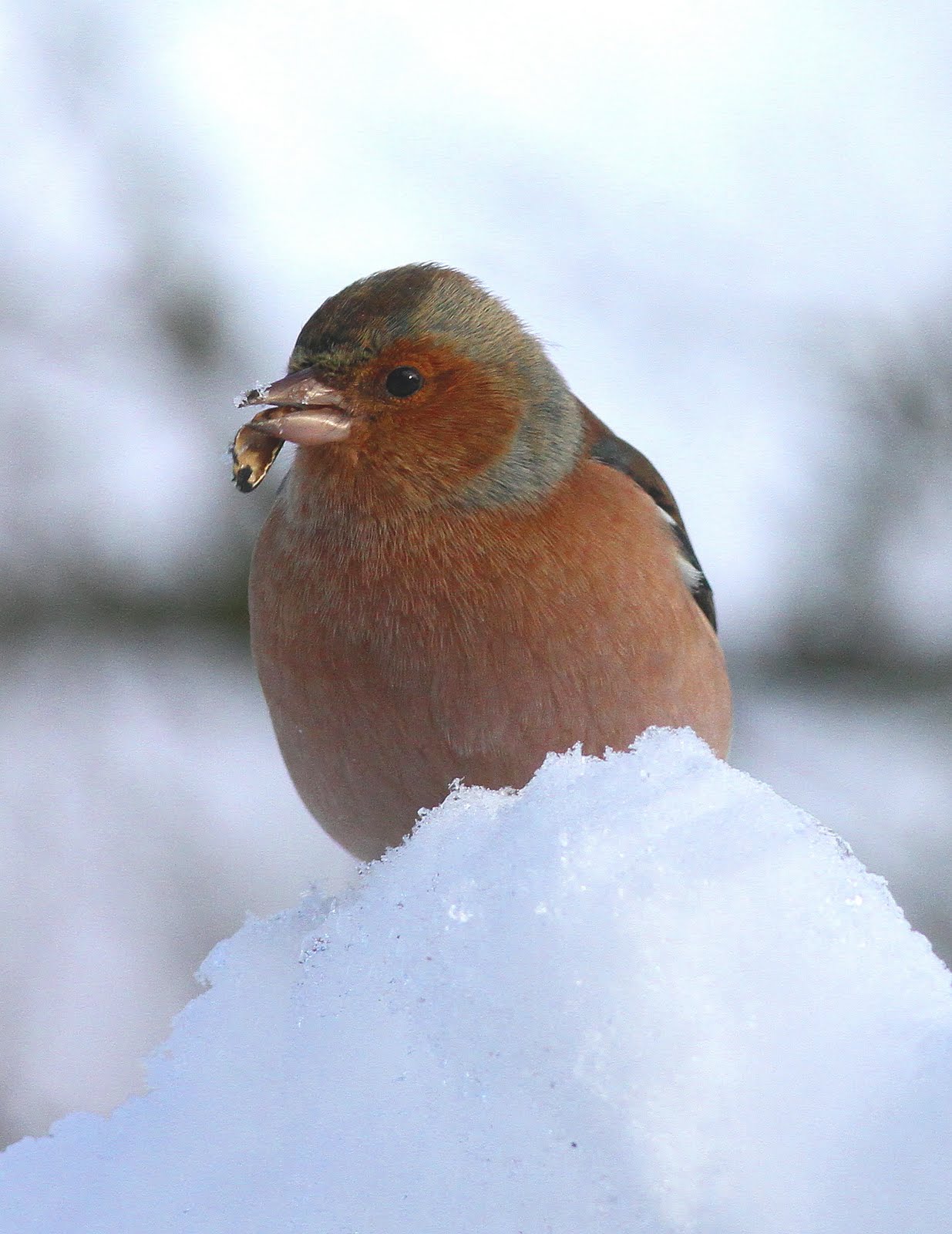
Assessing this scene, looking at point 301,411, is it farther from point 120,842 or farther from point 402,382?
point 120,842

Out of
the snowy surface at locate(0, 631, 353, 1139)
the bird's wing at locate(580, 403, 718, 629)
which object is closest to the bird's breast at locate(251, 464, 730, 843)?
the bird's wing at locate(580, 403, 718, 629)

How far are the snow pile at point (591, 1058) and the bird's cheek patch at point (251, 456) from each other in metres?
1.06

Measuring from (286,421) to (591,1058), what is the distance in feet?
4.48

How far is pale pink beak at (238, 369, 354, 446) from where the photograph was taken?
202 cm

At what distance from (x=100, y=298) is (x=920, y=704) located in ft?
12.5

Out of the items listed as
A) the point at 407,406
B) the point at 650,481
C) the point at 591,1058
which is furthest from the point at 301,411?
the point at 591,1058

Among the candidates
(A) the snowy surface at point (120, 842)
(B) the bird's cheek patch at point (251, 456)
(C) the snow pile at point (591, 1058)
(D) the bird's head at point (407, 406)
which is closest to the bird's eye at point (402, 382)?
(D) the bird's head at point (407, 406)

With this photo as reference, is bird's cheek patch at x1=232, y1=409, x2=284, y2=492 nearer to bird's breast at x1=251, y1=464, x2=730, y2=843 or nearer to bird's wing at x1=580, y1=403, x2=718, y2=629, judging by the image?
bird's breast at x1=251, y1=464, x2=730, y2=843

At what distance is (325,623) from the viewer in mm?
2029

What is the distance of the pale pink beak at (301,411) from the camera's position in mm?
2016

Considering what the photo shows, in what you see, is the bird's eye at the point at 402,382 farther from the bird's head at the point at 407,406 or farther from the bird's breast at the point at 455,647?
the bird's breast at the point at 455,647

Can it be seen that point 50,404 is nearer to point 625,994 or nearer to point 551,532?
point 551,532

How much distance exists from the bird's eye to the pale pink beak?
3.7 inches

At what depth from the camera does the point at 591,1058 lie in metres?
0.82
